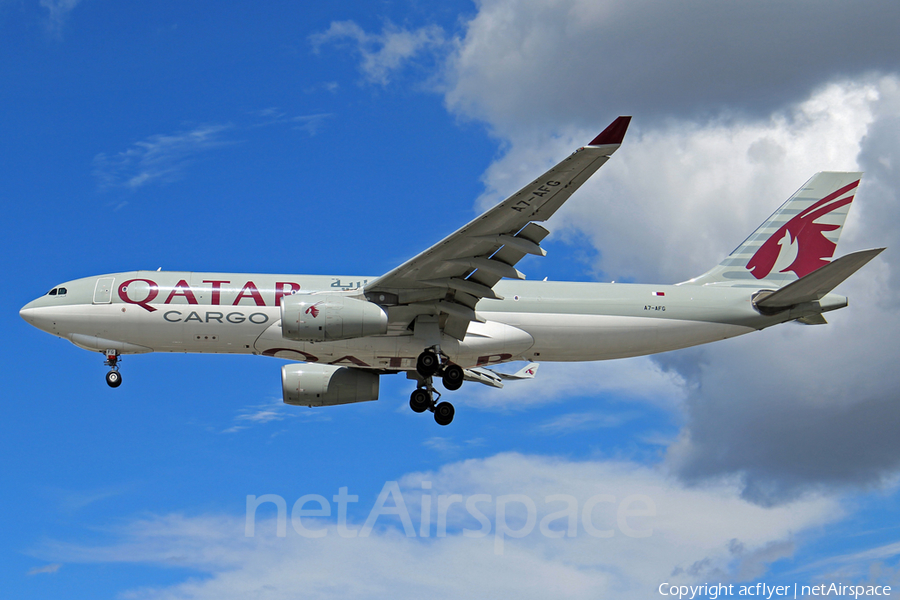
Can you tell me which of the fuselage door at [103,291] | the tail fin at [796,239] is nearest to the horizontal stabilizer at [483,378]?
the tail fin at [796,239]

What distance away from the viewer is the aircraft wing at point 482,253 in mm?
19766

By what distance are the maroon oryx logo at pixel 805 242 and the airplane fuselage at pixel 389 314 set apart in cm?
294

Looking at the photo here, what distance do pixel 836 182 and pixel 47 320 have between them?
29.4 metres

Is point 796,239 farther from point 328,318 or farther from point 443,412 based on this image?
point 328,318

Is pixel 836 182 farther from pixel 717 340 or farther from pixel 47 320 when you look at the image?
pixel 47 320

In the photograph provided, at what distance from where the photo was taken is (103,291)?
27484 millimetres

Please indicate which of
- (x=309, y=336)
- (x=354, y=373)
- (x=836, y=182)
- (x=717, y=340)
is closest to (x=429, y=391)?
(x=354, y=373)

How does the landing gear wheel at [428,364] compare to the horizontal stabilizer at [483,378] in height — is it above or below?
below

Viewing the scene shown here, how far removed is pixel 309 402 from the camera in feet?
101

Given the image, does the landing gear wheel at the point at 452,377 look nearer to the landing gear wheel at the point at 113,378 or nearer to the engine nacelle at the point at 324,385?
the engine nacelle at the point at 324,385

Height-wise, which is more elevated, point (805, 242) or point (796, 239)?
point (796, 239)

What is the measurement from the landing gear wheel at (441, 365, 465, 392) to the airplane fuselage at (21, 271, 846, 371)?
1.99 feet

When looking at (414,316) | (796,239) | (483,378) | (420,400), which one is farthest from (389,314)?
(796,239)

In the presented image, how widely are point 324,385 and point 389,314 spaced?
19.3ft
